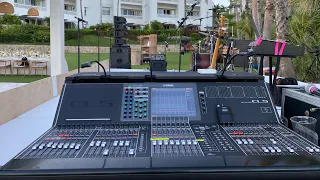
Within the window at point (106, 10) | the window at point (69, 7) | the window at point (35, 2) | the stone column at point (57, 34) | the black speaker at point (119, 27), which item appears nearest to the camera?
the stone column at point (57, 34)

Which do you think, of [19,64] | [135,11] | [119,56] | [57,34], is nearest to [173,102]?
[57,34]

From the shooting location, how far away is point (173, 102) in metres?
1.49

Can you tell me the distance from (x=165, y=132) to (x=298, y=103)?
2.65 ft

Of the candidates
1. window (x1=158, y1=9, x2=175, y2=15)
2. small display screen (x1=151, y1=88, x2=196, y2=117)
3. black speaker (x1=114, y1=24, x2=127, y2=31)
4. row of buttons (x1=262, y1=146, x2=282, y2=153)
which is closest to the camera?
row of buttons (x1=262, y1=146, x2=282, y2=153)

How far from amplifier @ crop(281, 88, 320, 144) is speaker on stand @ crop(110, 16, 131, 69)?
643cm

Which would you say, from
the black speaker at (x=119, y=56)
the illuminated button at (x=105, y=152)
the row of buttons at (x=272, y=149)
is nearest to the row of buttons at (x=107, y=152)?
the illuminated button at (x=105, y=152)

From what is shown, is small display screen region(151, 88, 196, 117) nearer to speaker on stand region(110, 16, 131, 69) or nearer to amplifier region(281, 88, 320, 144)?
amplifier region(281, 88, 320, 144)

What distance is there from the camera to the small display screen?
1.45m

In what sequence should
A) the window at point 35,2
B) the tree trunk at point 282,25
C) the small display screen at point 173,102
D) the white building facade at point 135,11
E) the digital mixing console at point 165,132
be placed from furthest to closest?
the white building facade at point 135,11
the window at point 35,2
the tree trunk at point 282,25
the small display screen at point 173,102
the digital mixing console at point 165,132

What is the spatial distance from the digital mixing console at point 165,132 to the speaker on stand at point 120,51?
6.55 m

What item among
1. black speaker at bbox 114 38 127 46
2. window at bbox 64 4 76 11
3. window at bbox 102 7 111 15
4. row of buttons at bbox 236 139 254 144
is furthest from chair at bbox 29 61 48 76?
window at bbox 102 7 111 15

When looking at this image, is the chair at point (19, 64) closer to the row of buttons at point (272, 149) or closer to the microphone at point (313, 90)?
the microphone at point (313, 90)

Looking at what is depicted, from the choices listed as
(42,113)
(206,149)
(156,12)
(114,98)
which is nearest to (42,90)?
(42,113)

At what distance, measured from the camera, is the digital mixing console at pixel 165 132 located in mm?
1042
